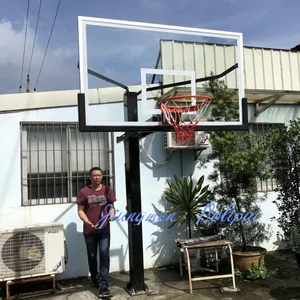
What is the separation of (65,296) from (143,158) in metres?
2.62

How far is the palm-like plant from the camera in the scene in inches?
235

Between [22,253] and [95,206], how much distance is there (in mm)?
1270

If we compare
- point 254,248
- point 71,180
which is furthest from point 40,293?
point 254,248

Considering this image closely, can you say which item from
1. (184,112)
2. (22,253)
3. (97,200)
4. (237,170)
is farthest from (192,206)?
(22,253)

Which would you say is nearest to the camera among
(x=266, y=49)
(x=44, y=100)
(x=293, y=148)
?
(x=293, y=148)

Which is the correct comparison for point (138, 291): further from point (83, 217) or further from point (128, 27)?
point (128, 27)

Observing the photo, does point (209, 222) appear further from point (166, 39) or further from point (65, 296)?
point (166, 39)

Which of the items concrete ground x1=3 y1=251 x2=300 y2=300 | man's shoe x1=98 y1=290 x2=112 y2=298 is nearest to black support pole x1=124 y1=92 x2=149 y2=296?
concrete ground x1=3 y1=251 x2=300 y2=300

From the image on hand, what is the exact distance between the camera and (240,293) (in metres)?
4.82

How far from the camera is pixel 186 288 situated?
199 inches

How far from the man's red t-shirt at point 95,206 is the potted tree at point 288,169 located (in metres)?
2.68

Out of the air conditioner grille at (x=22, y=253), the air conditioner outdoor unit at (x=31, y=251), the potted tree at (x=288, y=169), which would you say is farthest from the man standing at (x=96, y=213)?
the potted tree at (x=288, y=169)

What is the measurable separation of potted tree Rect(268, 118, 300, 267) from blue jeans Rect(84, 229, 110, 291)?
110 inches

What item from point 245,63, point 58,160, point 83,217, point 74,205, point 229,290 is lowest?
point 229,290
